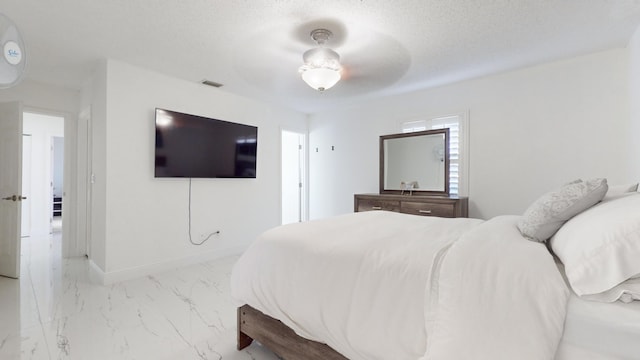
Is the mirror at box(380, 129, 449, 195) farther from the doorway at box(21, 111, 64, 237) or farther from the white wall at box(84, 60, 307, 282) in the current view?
the doorway at box(21, 111, 64, 237)

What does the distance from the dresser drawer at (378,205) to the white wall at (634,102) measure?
2.14 metres

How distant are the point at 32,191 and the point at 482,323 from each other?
25.2 ft

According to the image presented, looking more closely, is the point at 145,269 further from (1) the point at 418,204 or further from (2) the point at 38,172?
(2) the point at 38,172

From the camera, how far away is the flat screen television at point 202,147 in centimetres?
332

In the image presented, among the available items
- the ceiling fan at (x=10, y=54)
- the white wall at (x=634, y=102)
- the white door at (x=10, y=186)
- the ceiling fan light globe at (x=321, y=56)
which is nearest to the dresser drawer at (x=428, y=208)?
the white wall at (x=634, y=102)

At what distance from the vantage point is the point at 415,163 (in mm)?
3906

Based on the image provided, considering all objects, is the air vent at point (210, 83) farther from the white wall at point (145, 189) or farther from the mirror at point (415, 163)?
the mirror at point (415, 163)

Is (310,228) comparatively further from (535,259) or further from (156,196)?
(156,196)

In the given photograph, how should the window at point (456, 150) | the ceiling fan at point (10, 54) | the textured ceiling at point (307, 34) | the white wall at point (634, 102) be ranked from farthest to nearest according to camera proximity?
the window at point (456, 150) → the white wall at point (634, 102) → the textured ceiling at point (307, 34) → the ceiling fan at point (10, 54)

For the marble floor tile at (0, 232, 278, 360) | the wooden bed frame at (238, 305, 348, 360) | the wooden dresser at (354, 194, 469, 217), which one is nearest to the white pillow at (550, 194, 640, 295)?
the wooden bed frame at (238, 305, 348, 360)

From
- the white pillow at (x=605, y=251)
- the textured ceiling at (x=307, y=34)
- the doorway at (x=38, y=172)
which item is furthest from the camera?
the doorway at (x=38, y=172)

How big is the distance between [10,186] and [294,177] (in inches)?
147

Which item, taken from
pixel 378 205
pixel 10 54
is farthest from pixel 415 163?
pixel 10 54

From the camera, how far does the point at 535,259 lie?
101 centimetres
